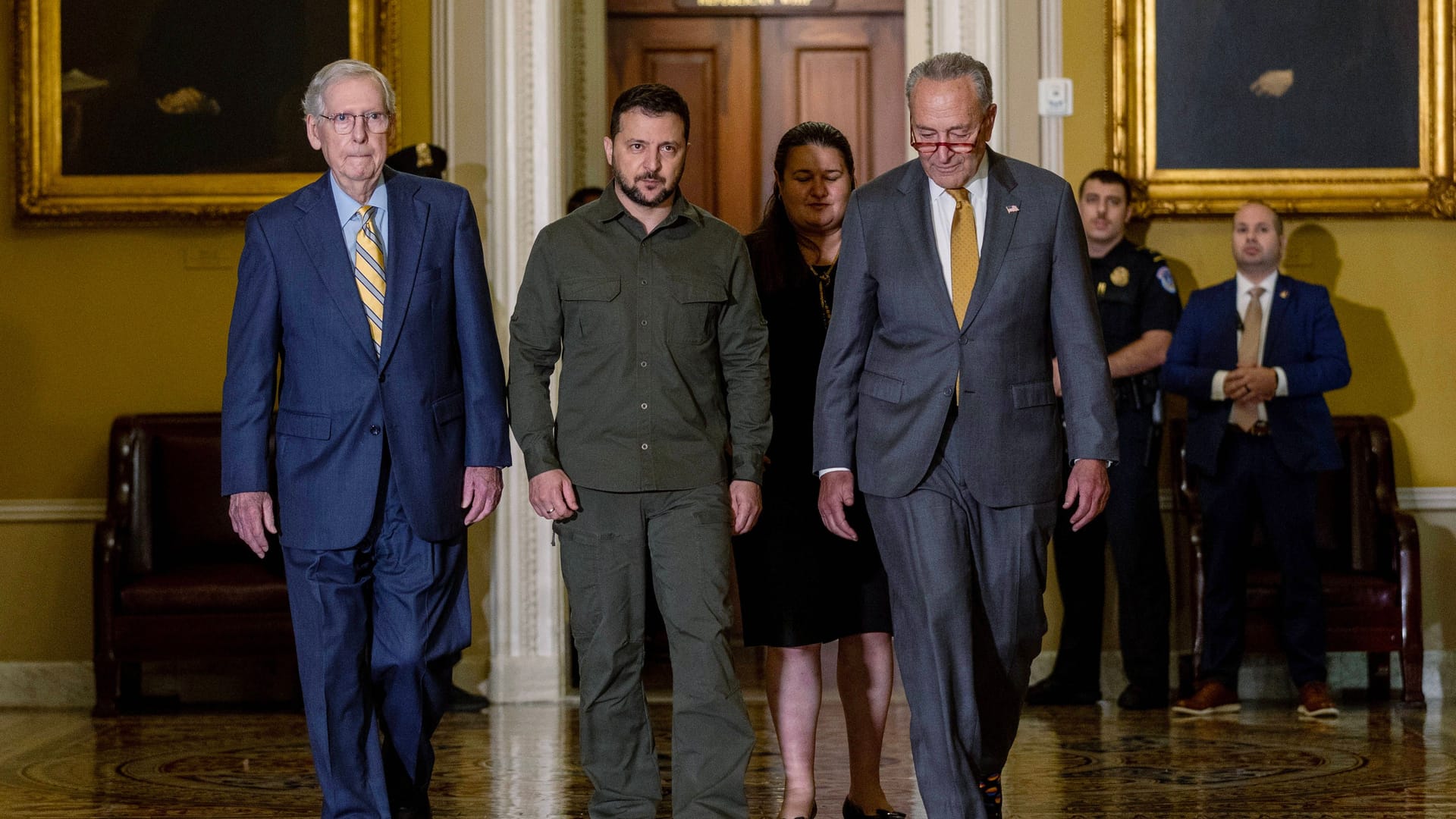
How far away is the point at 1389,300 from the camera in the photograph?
6035mm

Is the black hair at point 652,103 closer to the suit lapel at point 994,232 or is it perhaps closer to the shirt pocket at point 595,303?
the shirt pocket at point 595,303

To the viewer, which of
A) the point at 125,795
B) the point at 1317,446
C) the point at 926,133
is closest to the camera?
the point at 926,133

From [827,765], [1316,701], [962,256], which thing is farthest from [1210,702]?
[962,256]

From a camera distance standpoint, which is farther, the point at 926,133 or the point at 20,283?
the point at 20,283

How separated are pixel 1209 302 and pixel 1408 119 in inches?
44.4

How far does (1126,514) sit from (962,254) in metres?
2.54

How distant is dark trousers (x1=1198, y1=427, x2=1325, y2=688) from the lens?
17.7 feet

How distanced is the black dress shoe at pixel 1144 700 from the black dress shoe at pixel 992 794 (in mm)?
2281

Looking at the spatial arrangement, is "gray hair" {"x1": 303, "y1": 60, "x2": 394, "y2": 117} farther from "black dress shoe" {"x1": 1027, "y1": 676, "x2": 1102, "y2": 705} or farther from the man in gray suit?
"black dress shoe" {"x1": 1027, "y1": 676, "x2": 1102, "y2": 705}

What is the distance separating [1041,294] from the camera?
3275 mm

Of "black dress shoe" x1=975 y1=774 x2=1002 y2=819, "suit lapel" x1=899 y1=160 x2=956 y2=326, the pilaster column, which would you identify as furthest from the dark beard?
the pilaster column

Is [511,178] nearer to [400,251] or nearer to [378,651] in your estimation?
[400,251]

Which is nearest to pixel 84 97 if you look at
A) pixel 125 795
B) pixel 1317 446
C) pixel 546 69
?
pixel 546 69

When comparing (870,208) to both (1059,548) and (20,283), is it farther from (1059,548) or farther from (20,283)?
(20,283)
